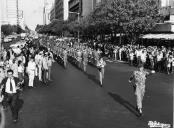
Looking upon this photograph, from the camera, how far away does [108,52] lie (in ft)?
139

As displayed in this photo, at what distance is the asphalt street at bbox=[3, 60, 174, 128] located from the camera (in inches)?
448

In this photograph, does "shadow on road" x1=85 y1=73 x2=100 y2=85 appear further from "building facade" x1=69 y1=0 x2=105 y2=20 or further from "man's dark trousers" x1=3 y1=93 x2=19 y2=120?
"building facade" x1=69 y1=0 x2=105 y2=20

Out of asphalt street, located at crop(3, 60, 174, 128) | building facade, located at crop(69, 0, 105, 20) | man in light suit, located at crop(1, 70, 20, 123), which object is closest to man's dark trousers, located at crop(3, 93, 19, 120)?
man in light suit, located at crop(1, 70, 20, 123)

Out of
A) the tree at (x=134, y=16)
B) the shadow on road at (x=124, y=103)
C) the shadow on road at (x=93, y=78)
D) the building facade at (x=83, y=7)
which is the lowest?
the shadow on road at (x=93, y=78)

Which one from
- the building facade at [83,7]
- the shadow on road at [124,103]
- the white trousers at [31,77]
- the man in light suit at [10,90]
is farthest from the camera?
the building facade at [83,7]

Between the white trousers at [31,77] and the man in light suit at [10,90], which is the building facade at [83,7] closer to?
the white trousers at [31,77]

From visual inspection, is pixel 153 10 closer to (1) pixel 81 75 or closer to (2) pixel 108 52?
(2) pixel 108 52

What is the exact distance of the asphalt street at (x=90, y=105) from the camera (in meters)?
11.4

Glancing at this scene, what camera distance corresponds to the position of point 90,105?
14016mm

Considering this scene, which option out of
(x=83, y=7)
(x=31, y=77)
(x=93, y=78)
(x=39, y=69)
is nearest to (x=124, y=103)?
(x=31, y=77)

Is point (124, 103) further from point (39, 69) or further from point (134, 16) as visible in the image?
point (134, 16)

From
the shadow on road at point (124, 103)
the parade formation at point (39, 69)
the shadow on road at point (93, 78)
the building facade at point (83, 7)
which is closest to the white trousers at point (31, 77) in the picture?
the parade formation at point (39, 69)

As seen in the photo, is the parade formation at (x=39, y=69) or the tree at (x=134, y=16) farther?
the tree at (x=134, y=16)

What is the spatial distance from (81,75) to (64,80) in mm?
2940
